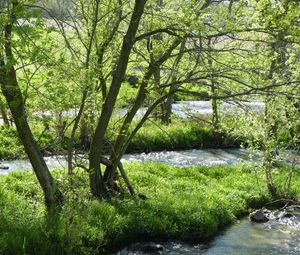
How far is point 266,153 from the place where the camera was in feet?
48.8

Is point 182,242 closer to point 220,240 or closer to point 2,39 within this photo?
point 220,240

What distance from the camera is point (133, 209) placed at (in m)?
11.9

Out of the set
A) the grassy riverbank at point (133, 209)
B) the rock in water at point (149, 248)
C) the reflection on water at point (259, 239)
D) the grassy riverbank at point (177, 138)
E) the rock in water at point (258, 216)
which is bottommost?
the reflection on water at point (259, 239)

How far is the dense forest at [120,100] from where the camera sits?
30.4ft

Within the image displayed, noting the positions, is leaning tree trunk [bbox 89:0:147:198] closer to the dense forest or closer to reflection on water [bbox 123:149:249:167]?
the dense forest

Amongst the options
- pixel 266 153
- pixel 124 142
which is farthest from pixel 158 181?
pixel 266 153

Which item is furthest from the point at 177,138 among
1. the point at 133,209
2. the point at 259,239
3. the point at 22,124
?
the point at 22,124

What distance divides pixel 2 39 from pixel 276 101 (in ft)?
24.8

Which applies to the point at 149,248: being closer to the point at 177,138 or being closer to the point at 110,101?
the point at 110,101

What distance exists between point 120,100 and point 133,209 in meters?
4.00

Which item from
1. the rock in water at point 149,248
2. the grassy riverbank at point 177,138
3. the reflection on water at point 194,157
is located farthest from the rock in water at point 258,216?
the grassy riverbank at point 177,138

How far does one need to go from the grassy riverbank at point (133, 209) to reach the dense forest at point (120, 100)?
0.11ft

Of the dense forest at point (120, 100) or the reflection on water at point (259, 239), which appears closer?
the dense forest at point (120, 100)

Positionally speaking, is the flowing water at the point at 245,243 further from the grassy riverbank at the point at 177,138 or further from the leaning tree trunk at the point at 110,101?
the grassy riverbank at the point at 177,138
